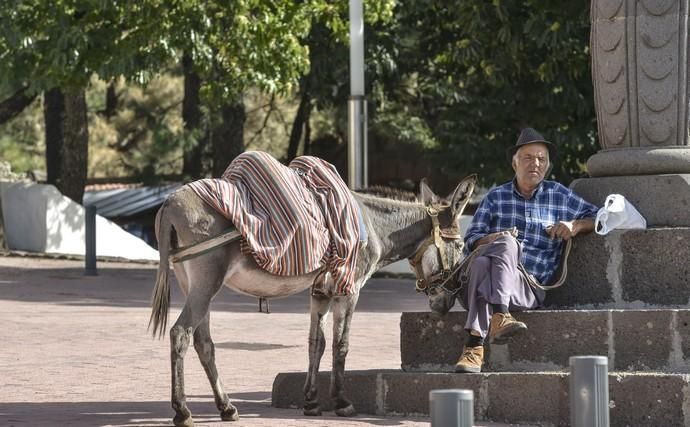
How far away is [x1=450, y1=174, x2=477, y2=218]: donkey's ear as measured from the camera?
9.43 metres

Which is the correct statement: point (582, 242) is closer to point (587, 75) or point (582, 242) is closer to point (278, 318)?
point (278, 318)

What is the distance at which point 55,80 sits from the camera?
22.8m

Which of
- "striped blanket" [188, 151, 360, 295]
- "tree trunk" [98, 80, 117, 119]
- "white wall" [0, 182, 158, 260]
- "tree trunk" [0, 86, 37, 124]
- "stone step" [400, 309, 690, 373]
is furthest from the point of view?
"tree trunk" [98, 80, 117, 119]

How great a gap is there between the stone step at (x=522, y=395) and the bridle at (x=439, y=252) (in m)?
0.71

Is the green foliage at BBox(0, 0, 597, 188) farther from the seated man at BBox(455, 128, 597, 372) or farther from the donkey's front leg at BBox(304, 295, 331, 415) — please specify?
the donkey's front leg at BBox(304, 295, 331, 415)

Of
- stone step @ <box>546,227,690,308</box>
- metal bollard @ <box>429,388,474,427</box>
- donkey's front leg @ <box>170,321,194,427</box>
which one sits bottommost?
donkey's front leg @ <box>170,321,194,427</box>

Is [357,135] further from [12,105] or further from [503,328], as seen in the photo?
[503,328]

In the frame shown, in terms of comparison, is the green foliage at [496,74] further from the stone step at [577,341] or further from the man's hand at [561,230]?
the stone step at [577,341]

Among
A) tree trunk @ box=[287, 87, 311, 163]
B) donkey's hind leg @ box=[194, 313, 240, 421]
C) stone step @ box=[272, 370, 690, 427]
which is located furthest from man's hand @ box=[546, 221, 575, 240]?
tree trunk @ box=[287, 87, 311, 163]

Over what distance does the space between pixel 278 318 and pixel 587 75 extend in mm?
9595

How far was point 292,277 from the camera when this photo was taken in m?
8.77

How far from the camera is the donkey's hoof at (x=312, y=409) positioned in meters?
9.04

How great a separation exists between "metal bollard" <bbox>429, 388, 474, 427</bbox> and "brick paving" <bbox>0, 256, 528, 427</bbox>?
11.6ft

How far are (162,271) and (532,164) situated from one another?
261cm
